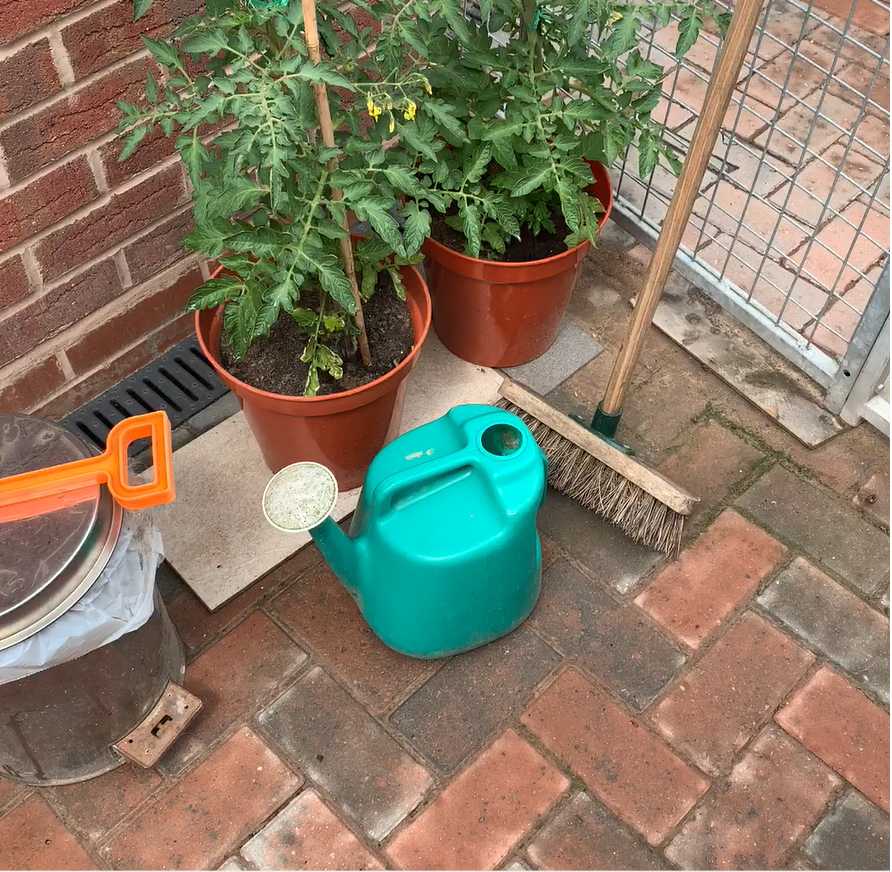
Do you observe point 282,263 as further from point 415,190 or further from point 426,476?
point 426,476

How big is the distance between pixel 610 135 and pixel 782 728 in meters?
1.26

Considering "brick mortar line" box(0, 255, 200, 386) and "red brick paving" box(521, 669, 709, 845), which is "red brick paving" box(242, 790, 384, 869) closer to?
"red brick paving" box(521, 669, 709, 845)

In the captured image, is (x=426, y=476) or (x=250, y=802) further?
(x=250, y=802)

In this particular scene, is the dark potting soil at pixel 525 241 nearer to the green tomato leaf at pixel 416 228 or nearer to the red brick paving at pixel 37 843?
the green tomato leaf at pixel 416 228

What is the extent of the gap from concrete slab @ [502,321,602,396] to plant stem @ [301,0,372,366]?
515 mm

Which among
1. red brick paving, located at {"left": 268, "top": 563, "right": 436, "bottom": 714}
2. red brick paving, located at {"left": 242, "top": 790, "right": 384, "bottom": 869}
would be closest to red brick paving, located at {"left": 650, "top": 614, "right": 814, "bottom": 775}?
red brick paving, located at {"left": 268, "top": 563, "right": 436, "bottom": 714}

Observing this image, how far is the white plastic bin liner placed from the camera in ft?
4.73

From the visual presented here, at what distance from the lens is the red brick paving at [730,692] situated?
6.29ft

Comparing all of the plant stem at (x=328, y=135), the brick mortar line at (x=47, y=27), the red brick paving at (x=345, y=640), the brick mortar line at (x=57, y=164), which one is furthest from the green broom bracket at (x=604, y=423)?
the brick mortar line at (x=47, y=27)

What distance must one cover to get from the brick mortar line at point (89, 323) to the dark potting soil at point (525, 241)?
600 mm

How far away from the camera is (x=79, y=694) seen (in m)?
1.63

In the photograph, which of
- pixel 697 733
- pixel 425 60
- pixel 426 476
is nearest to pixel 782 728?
pixel 697 733

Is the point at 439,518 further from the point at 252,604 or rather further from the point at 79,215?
the point at 79,215

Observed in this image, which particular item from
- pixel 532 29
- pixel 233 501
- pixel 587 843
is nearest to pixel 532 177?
pixel 532 29
